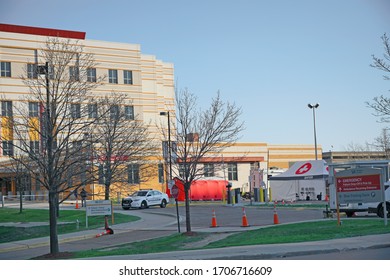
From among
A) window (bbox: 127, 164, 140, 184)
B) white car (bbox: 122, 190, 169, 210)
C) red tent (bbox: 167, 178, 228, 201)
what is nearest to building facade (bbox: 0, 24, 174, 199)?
white car (bbox: 122, 190, 169, 210)

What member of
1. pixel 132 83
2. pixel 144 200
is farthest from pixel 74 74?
pixel 132 83

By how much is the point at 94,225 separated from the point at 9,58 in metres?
31.8

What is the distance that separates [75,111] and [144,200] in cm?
2672

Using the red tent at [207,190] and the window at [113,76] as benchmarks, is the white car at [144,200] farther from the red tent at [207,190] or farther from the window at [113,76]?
the window at [113,76]

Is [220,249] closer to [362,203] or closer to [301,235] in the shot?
[301,235]

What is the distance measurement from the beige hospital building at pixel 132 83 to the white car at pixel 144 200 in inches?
71.3

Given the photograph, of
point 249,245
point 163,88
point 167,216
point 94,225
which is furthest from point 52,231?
point 163,88

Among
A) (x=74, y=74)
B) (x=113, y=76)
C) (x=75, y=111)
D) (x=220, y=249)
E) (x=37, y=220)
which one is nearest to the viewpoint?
(x=220, y=249)

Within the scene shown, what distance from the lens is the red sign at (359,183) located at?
2089 centimetres

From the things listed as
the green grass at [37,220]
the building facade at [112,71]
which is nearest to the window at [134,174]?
the green grass at [37,220]

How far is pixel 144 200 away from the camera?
1768 inches

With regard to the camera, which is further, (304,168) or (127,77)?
(127,77)

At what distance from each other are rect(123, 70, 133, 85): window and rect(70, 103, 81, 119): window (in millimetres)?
46186

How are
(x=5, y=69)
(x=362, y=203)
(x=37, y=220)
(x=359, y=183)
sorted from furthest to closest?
(x=5, y=69) < (x=37, y=220) < (x=362, y=203) < (x=359, y=183)
